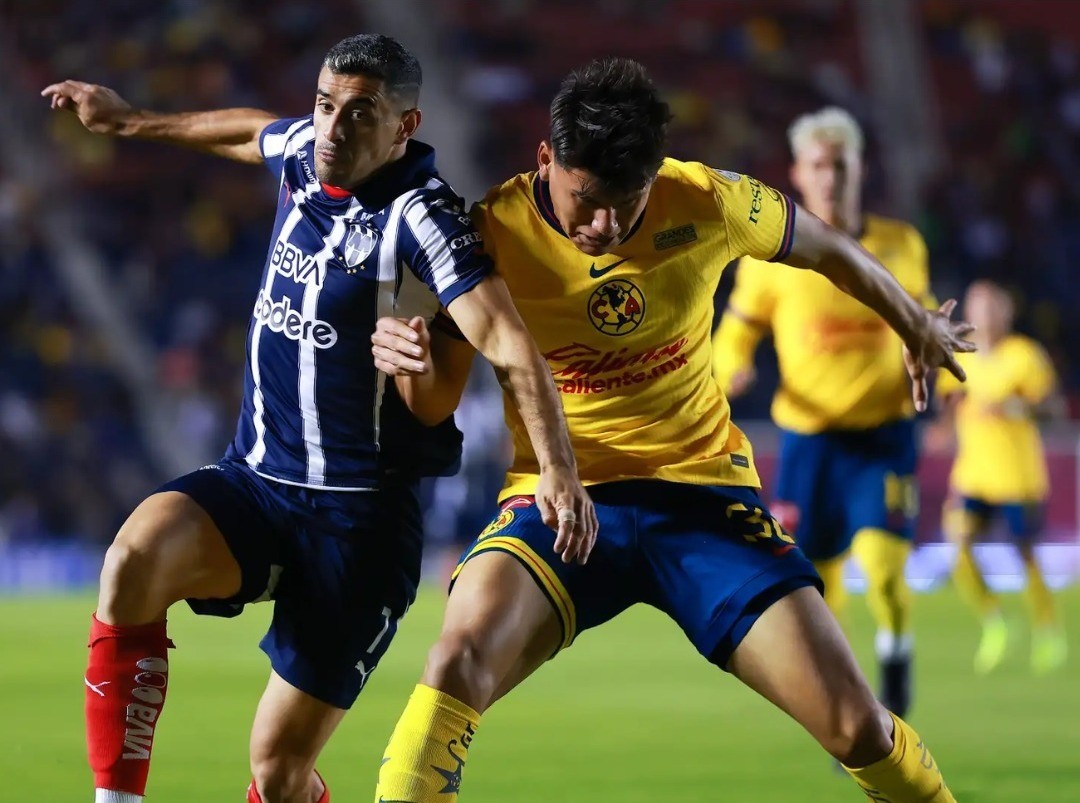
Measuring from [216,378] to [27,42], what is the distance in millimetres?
4350

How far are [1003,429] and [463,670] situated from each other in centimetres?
842

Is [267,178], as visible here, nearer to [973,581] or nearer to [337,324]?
[973,581]

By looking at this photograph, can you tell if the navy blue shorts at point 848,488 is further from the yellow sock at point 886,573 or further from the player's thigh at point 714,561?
the player's thigh at point 714,561

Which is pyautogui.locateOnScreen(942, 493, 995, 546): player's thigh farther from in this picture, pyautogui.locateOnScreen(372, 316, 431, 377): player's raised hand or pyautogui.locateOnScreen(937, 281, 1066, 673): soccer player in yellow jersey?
pyautogui.locateOnScreen(372, 316, 431, 377): player's raised hand

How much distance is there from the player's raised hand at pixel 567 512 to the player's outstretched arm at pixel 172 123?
144 cm

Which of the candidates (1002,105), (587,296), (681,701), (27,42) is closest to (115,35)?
(27,42)

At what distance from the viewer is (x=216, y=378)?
16.3 meters

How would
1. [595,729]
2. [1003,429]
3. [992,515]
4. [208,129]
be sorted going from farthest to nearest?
[1003,429] → [992,515] → [595,729] → [208,129]

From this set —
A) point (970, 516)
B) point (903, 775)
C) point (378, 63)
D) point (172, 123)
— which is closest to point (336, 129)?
point (378, 63)

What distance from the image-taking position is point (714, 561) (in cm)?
387

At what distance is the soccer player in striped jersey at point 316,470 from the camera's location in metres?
3.91

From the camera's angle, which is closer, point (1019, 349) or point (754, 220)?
point (754, 220)

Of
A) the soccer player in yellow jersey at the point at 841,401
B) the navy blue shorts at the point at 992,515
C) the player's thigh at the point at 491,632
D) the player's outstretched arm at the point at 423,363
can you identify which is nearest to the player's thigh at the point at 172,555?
the player's outstretched arm at the point at 423,363

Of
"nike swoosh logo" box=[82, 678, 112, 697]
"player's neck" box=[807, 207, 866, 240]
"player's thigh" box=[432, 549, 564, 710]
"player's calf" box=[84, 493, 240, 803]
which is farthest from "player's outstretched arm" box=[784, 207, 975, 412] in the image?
"player's neck" box=[807, 207, 866, 240]
